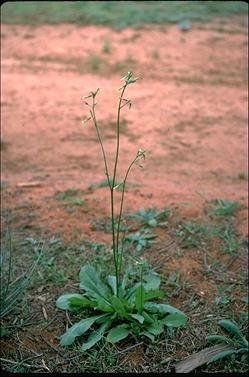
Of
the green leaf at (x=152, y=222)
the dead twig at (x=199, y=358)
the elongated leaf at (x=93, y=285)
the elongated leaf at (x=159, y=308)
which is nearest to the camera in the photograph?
the dead twig at (x=199, y=358)

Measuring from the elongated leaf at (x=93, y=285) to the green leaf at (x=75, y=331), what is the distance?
0.50 feet

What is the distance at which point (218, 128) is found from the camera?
5.66 metres

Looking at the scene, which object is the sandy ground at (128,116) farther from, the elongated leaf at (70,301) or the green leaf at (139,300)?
the green leaf at (139,300)

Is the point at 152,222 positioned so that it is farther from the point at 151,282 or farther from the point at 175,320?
the point at 175,320

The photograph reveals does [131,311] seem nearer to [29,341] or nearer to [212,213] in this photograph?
[29,341]

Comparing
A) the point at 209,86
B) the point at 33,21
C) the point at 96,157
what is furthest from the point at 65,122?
the point at 33,21

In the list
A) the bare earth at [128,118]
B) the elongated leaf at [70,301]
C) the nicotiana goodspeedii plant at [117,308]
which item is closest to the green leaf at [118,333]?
the nicotiana goodspeedii plant at [117,308]

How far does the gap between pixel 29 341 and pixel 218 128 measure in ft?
13.2

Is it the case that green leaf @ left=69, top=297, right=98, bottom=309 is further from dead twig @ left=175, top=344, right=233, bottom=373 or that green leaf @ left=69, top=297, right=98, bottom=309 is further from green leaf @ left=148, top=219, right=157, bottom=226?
green leaf @ left=148, top=219, right=157, bottom=226

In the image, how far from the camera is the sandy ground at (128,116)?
13.1 feet

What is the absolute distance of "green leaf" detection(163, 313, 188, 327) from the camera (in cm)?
242

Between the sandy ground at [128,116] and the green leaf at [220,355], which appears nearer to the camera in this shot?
the green leaf at [220,355]

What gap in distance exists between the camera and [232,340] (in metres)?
2.39

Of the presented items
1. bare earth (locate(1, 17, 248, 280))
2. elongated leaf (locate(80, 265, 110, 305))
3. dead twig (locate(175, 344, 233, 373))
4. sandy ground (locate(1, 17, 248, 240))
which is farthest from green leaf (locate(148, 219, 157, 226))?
dead twig (locate(175, 344, 233, 373))
